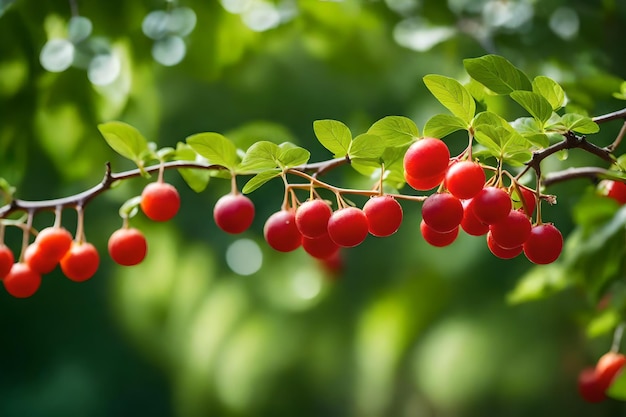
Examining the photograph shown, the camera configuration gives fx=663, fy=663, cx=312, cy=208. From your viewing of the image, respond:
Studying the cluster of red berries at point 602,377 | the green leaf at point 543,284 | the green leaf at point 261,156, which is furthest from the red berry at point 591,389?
the green leaf at point 261,156

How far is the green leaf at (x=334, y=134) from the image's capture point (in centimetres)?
42

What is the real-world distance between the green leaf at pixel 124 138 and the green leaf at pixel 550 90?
284mm

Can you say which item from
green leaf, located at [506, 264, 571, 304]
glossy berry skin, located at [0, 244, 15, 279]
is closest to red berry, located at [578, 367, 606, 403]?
green leaf, located at [506, 264, 571, 304]

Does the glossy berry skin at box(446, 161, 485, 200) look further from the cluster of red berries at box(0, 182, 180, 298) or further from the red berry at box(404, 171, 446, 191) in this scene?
the cluster of red berries at box(0, 182, 180, 298)

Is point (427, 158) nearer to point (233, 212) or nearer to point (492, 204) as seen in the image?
point (492, 204)

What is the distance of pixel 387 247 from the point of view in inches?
44.0

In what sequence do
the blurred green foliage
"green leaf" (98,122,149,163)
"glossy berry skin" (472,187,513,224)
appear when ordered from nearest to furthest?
"glossy berry skin" (472,187,513,224) < "green leaf" (98,122,149,163) < the blurred green foliage

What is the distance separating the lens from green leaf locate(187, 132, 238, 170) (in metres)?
0.45

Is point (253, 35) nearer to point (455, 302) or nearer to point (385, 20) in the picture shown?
point (385, 20)

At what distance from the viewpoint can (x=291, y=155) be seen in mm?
437

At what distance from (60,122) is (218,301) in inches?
15.4

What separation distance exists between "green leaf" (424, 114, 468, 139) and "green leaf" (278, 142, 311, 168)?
0.26ft

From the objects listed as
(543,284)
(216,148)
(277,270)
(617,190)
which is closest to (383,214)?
(216,148)

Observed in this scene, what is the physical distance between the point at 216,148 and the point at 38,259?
0.62ft
